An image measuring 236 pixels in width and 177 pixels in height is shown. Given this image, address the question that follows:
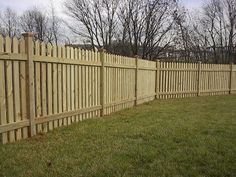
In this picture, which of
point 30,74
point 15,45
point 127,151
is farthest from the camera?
point 30,74

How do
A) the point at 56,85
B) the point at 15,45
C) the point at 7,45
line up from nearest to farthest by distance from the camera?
1. the point at 7,45
2. the point at 15,45
3. the point at 56,85

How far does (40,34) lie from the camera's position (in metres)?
35.2

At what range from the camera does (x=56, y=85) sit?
6469 mm

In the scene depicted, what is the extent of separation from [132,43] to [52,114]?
22.4m

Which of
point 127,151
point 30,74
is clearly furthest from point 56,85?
point 127,151

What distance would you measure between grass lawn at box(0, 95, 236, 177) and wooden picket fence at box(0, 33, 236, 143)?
291 millimetres

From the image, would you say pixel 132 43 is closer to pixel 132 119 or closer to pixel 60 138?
pixel 132 119

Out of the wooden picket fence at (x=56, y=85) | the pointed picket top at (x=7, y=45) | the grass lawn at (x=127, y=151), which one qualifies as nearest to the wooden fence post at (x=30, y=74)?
the wooden picket fence at (x=56, y=85)

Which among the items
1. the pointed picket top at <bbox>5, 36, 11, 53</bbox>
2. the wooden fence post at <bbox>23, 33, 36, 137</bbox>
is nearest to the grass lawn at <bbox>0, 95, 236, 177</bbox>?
the wooden fence post at <bbox>23, 33, 36, 137</bbox>

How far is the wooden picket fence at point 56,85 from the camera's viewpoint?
5262 millimetres

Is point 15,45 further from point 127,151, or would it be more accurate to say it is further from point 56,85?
point 127,151

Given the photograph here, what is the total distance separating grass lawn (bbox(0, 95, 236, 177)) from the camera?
4.03m

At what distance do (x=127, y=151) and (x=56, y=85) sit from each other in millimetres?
2300

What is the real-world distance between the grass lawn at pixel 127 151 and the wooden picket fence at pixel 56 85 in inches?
11.5
